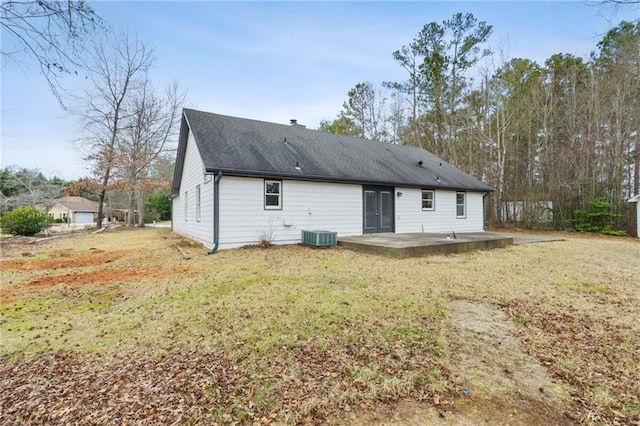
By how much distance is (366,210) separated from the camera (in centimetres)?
1131

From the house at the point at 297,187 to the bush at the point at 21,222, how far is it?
6.25m

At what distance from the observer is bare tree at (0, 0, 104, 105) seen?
9.45 feet

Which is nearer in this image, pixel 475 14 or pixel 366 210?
pixel 366 210

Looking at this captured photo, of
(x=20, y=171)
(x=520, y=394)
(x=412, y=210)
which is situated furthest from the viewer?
(x=20, y=171)

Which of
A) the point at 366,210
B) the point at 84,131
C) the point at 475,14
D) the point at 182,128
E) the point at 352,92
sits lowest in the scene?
the point at 366,210

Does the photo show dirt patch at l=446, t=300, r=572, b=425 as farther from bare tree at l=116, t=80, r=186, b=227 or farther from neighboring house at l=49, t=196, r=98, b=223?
neighboring house at l=49, t=196, r=98, b=223

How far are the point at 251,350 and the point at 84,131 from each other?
24.1m

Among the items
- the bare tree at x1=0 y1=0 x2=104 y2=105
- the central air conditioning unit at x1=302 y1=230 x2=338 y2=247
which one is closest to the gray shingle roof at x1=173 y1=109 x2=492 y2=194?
the central air conditioning unit at x1=302 y1=230 x2=338 y2=247

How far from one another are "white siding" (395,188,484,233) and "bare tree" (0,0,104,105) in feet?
34.4

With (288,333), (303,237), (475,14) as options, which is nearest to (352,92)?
(475,14)

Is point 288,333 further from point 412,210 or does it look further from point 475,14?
point 475,14

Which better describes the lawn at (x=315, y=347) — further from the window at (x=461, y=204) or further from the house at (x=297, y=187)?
the window at (x=461, y=204)

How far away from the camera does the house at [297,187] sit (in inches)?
350

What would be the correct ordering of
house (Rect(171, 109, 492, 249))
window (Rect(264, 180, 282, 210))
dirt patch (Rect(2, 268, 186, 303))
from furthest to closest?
window (Rect(264, 180, 282, 210)), house (Rect(171, 109, 492, 249)), dirt patch (Rect(2, 268, 186, 303))
